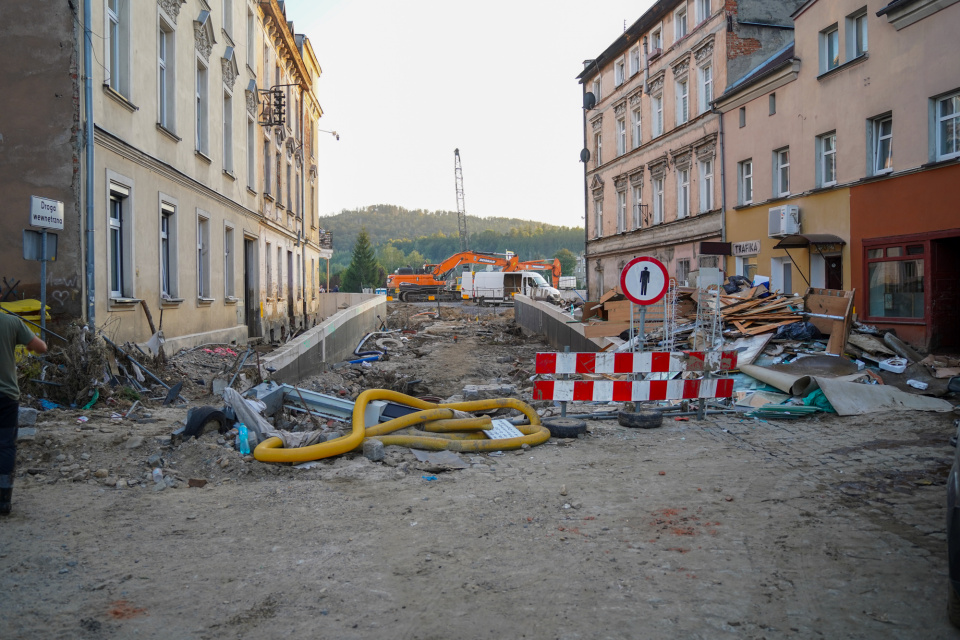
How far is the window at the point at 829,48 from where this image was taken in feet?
65.2

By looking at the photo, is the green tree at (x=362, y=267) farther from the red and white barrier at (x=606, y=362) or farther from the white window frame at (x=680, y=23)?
the red and white barrier at (x=606, y=362)

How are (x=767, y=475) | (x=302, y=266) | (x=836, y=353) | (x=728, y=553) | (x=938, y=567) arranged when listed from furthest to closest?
(x=302, y=266), (x=836, y=353), (x=767, y=475), (x=728, y=553), (x=938, y=567)

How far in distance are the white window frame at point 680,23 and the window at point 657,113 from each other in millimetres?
2615

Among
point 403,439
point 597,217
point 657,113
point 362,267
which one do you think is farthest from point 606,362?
point 362,267

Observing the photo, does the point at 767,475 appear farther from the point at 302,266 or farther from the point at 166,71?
the point at 302,266

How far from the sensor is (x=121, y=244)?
12.8 m

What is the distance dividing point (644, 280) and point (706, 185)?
2030 centimetres

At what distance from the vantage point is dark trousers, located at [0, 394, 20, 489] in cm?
520

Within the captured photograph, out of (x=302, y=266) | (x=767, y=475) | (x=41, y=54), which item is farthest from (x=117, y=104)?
(x=302, y=266)

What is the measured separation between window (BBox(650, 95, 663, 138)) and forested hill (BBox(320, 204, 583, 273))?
393 feet

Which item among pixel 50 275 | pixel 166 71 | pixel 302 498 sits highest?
pixel 166 71

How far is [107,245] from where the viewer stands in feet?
38.7

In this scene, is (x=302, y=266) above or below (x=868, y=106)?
below

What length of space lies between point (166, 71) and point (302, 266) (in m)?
18.0
